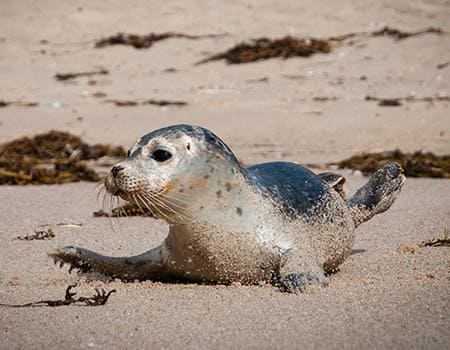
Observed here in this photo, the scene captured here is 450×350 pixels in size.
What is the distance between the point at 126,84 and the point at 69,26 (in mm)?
3039

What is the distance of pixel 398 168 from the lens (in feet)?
17.8

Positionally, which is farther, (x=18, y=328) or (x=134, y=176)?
(x=134, y=176)

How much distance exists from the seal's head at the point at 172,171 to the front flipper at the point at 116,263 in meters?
0.39

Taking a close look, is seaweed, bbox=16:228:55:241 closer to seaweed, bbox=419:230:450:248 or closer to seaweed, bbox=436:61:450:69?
seaweed, bbox=419:230:450:248

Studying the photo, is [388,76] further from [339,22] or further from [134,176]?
[134,176]

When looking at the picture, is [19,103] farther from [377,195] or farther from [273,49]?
[377,195]

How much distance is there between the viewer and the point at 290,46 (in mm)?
13352

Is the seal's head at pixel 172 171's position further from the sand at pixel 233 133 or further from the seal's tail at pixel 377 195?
the seal's tail at pixel 377 195

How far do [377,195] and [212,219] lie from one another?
152 cm

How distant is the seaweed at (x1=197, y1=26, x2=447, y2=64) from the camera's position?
1309cm

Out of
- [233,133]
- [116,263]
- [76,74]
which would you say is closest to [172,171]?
[116,263]

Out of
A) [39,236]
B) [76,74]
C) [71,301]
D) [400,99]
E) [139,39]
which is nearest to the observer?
[71,301]

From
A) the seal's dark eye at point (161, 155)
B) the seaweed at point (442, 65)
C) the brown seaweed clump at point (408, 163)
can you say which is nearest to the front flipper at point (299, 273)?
the seal's dark eye at point (161, 155)

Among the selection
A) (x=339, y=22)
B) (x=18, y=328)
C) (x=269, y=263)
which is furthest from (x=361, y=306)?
(x=339, y=22)
